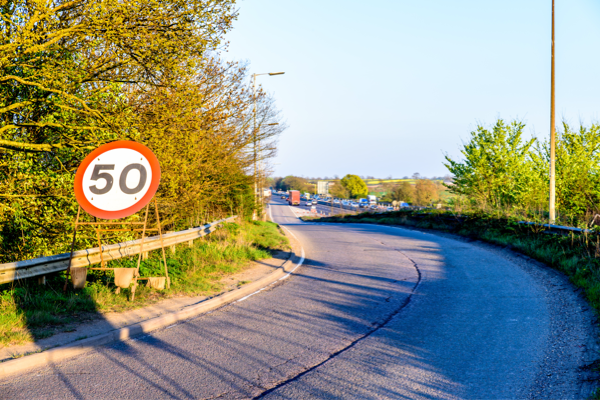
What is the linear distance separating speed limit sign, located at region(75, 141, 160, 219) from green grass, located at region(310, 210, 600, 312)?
7342 mm

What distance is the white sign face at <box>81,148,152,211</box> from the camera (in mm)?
6973

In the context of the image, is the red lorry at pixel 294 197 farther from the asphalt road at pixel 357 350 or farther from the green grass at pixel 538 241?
the asphalt road at pixel 357 350

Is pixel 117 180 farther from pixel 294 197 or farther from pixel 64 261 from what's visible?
pixel 294 197

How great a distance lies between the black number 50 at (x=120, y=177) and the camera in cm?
703

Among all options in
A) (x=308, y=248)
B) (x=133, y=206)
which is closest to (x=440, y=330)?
(x=133, y=206)

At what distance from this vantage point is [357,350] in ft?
18.2

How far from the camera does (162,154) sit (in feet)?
33.4

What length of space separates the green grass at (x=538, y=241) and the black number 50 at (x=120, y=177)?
7.43m

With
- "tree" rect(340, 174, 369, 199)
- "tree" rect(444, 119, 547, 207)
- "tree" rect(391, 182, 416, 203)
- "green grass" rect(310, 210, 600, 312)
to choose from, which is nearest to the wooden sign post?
"green grass" rect(310, 210, 600, 312)

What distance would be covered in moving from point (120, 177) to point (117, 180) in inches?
2.6

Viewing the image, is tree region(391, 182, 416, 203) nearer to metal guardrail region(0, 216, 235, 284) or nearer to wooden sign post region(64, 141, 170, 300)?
metal guardrail region(0, 216, 235, 284)

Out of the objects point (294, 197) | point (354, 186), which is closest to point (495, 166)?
point (294, 197)

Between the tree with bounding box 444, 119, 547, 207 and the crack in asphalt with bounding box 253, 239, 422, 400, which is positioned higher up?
the tree with bounding box 444, 119, 547, 207

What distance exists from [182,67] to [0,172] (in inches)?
151
